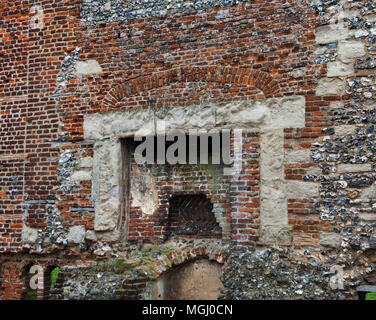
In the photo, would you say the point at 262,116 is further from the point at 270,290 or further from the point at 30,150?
the point at 30,150

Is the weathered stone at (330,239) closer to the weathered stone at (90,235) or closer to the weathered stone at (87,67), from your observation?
the weathered stone at (90,235)

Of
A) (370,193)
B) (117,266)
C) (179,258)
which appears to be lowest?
(117,266)

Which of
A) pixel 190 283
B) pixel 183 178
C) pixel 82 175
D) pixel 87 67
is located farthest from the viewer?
pixel 87 67

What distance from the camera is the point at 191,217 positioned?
5.97 metres

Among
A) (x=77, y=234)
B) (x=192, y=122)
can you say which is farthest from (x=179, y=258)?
(x=192, y=122)

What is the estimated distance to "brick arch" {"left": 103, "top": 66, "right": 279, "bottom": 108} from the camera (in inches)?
217

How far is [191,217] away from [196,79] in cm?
180

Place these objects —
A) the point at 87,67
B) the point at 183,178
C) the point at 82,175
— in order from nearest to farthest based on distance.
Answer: the point at 183,178, the point at 82,175, the point at 87,67

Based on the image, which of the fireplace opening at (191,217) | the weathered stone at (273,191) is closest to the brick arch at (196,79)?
the weathered stone at (273,191)

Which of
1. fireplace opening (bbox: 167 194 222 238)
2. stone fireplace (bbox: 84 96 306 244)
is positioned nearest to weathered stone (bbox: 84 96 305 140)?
stone fireplace (bbox: 84 96 306 244)

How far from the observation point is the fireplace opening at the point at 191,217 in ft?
19.2

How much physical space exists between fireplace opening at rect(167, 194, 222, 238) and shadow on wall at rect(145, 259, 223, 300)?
385 mm

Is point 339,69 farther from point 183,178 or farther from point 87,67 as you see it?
point 87,67

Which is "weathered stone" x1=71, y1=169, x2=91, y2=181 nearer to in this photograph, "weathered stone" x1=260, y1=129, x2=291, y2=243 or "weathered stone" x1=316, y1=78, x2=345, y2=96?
"weathered stone" x1=260, y1=129, x2=291, y2=243
